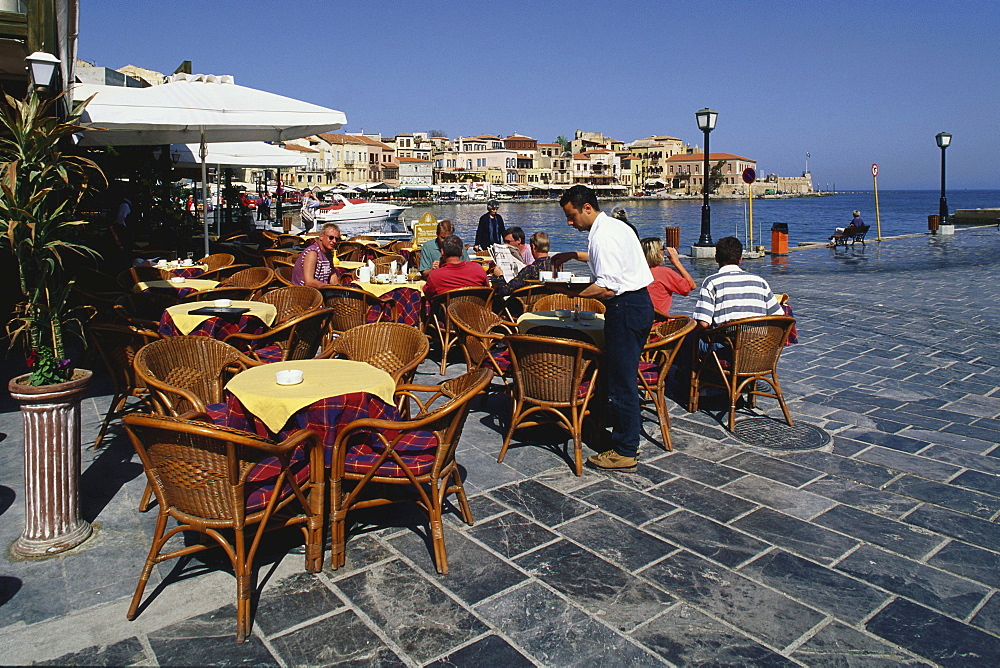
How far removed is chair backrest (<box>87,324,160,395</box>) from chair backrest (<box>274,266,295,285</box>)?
7.49ft

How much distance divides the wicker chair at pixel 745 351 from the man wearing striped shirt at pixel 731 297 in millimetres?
105

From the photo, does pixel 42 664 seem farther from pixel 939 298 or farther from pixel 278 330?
pixel 939 298

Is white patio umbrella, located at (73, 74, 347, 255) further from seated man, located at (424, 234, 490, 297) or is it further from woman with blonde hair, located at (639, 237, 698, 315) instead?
woman with blonde hair, located at (639, 237, 698, 315)

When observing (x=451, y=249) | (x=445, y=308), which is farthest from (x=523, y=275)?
(x=445, y=308)

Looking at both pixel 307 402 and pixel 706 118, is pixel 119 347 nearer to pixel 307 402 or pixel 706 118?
pixel 307 402

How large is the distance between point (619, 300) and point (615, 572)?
136cm

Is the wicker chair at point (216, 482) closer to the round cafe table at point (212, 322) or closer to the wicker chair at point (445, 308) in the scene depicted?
the round cafe table at point (212, 322)

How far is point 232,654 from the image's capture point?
7.33 feet

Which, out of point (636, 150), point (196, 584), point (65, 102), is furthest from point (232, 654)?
point (636, 150)

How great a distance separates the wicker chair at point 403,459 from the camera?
104 inches

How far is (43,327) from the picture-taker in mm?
2834

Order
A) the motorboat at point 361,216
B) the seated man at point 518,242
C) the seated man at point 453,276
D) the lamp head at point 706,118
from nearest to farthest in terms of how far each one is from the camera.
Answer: the seated man at point 453,276 → the seated man at point 518,242 → the lamp head at point 706,118 → the motorboat at point 361,216

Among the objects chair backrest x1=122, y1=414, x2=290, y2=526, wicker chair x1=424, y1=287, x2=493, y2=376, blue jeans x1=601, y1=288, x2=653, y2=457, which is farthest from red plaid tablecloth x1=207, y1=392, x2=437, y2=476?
wicker chair x1=424, y1=287, x2=493, y2=376

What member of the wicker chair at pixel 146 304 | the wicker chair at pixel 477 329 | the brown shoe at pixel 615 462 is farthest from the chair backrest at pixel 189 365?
the brown shoe at pixel 615 462
